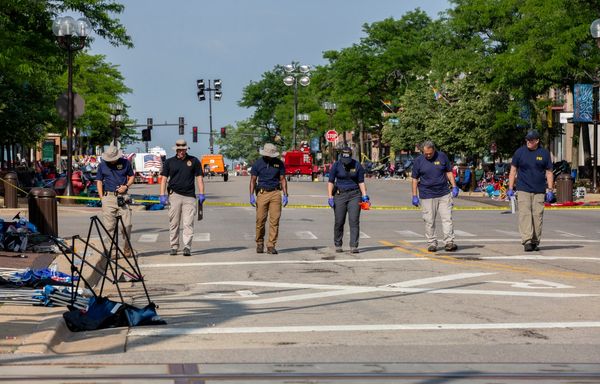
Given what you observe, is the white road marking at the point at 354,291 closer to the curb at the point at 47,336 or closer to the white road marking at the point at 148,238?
the curb at the point at 47,336

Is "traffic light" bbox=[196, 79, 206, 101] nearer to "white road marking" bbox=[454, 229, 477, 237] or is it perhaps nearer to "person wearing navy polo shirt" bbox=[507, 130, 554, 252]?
"white road marking" bbox=[454, 229, 477, 237]

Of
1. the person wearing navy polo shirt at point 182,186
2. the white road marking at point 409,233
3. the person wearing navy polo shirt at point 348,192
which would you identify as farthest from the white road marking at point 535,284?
the white road marking at point 409,233

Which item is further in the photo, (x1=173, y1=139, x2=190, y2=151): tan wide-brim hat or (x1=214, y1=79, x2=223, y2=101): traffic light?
(x1=214, y1=79, x2=223, y2=101): traffic light

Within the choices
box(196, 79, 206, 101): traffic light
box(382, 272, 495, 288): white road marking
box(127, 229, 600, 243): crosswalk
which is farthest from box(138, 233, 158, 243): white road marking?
box(196, 79, 206, 101): traffic light

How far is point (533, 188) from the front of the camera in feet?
64.1

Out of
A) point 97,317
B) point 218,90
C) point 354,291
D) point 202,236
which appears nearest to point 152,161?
point 218,90

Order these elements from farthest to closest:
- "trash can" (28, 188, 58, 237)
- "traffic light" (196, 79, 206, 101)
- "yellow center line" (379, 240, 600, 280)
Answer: "traffic light" (196, 79, 206, 101)
"trash can" (28, 188, 58, 237)
"yellow center line" (379, 240, 600, 280)

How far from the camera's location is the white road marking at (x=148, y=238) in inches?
902

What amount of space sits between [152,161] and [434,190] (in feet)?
220

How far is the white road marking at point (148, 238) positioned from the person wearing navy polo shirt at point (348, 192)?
4.64 metres

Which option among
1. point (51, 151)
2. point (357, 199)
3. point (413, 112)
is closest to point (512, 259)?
point (357, 199)

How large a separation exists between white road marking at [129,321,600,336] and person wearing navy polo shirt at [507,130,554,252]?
8.73 m

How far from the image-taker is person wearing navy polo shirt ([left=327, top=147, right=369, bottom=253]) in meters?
19.7

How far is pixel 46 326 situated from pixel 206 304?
114 inches
